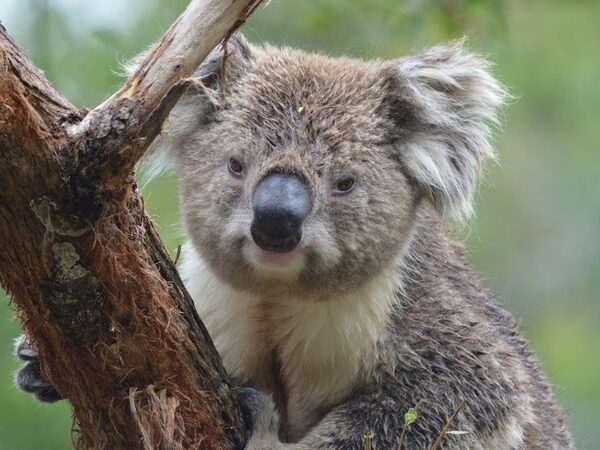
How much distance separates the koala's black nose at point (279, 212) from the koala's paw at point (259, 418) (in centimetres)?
73

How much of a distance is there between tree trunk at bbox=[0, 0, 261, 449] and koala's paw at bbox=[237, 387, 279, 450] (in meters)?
0.07

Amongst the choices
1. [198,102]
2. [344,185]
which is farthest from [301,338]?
[198,102]

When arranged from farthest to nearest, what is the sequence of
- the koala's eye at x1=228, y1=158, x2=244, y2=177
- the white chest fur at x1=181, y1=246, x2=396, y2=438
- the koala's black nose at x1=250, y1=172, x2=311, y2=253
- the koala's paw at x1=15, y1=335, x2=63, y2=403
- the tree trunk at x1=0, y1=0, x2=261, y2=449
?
the white chest fur at x1=181, y1=246, x2=396, y2=438
the koala's paw at x1=15, y1=335, x2=63, y2=403
the koala's eye at x1=228, y1=158, x2=244, y2=177
the koala's black nose at x1=250, y1=172, x2=311, y2=253
the tree trunk at x1=0, y1=0, x2=261, y2=449

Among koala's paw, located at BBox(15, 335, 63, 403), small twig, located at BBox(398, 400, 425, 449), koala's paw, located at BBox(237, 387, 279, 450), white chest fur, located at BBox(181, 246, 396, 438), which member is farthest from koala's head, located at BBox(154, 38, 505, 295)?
koala's paw, located at BBox(15, 335, 63, 403)

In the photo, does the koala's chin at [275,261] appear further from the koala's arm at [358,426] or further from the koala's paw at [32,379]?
the koala's paw at [32,379]

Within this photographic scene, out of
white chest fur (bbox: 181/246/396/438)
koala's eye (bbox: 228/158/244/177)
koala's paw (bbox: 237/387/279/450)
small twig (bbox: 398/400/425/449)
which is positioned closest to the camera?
small twig (bbox: 398/400/425/449)

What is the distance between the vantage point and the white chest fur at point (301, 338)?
16.5ft

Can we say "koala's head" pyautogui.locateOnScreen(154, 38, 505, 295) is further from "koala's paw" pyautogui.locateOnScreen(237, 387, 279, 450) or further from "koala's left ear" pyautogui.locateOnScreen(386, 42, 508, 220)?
"koala's paw" pyautogui.locateOnScreen(237, 387, 279, 450)

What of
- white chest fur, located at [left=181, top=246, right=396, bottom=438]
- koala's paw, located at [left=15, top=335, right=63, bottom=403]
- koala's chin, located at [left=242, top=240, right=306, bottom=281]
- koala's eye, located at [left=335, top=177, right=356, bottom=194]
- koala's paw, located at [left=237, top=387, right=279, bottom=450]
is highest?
koala's eye, located at [left=335, top=177, right=356, bottom=194]

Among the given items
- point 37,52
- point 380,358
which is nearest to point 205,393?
point 380,358

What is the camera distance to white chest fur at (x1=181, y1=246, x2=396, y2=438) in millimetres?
5035

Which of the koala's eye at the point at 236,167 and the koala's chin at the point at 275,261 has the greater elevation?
the koala's eye at the point at 236,167

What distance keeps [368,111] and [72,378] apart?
1.80m

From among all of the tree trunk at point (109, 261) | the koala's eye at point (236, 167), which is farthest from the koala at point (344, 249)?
the tree trunk at point (109, 261)
